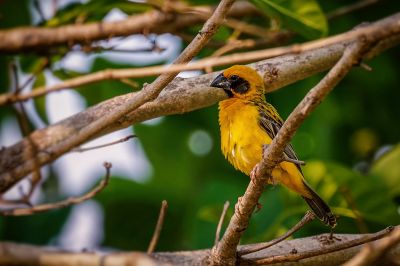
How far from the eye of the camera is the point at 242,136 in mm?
4441

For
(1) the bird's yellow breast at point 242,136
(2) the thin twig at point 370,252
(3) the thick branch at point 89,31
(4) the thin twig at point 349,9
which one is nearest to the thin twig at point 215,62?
(2) the thin twig at point 370,252

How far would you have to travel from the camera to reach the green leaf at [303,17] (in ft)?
16.0

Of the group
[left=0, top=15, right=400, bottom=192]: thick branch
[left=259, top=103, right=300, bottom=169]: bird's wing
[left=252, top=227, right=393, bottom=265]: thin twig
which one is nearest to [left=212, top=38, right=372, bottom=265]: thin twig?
[left=252, top=227, right=393, bottom=265]: thin twig

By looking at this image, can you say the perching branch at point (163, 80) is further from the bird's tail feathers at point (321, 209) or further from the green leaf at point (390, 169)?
the green leaf at point (390, 169)

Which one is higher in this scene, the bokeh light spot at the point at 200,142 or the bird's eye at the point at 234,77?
the bird's eye at the point at 234,77

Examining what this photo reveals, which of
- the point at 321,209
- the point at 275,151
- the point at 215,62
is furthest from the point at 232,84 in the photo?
the point at 215,62

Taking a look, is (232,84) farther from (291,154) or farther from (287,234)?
(287,234)

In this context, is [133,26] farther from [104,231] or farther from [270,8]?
[104,231]

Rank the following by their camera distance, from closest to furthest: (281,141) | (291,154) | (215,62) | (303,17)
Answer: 1. (215,62)
2. (281,141)
3. (291,154)
4. (303,17)

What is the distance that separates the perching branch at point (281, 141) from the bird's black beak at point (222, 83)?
1.12 m

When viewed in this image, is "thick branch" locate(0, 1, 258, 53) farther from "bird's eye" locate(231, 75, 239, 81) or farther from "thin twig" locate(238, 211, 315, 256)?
"thin twig" locate(238, 211, 315, 256)

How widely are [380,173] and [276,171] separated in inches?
48.1

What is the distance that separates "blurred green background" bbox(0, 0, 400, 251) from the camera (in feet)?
18.1

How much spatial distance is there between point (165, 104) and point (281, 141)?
119 centimetres
